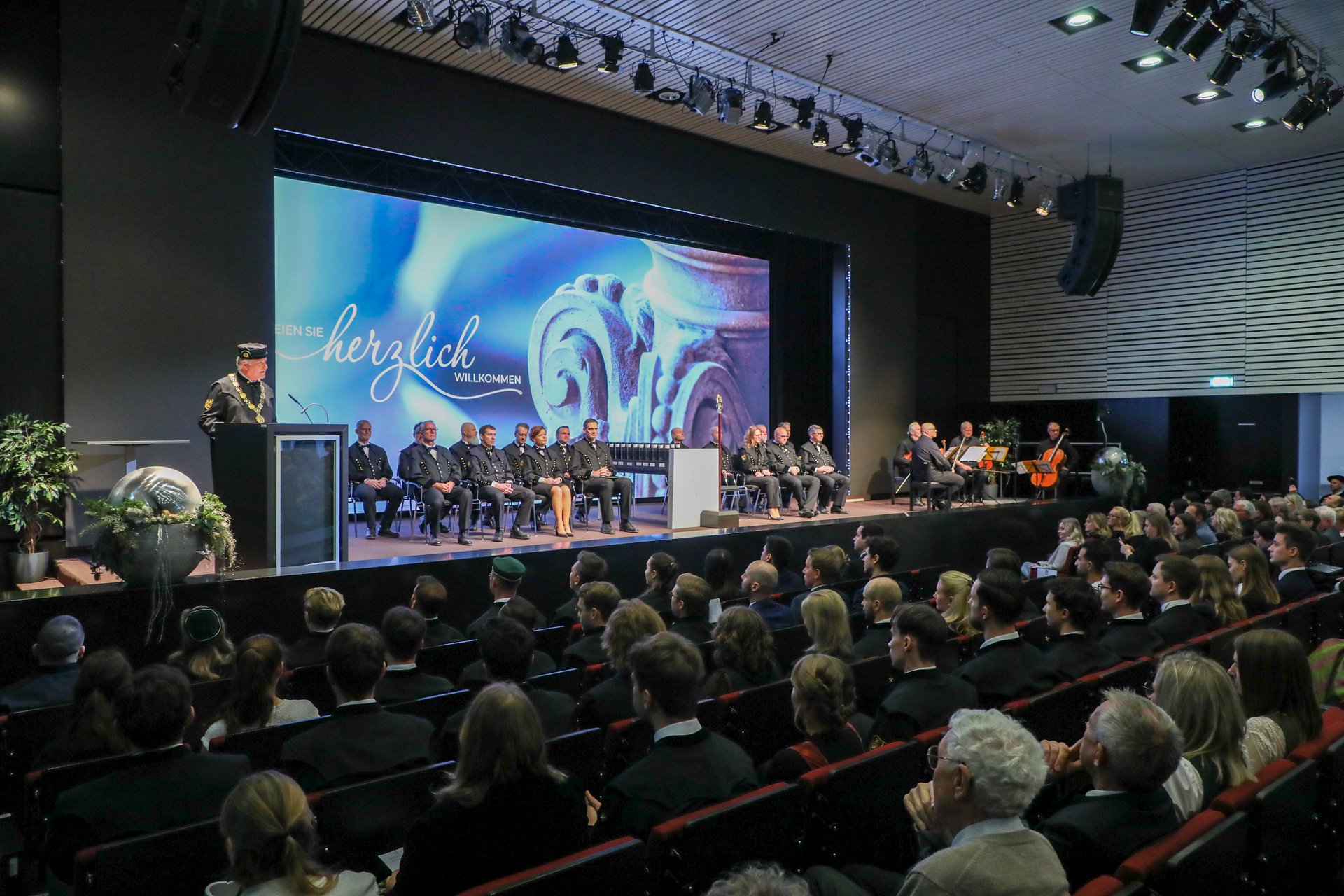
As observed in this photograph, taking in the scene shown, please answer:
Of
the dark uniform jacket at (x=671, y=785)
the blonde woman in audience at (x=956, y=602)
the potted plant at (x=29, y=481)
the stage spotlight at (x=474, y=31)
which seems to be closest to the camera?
the dark uniform jacket at (x=671, y=785)

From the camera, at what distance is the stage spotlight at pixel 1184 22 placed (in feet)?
20.1

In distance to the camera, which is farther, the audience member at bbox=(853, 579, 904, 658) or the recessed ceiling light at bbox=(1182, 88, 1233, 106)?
the recessed ceiling light at bbox=(1182, 88, 1233, 106)

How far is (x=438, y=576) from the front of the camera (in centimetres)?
548

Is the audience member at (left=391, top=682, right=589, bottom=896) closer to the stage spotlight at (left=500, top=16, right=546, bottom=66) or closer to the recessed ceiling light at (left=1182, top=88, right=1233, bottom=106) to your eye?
the stage spotlight at (left=500, top=16, right=546, bottom=66)

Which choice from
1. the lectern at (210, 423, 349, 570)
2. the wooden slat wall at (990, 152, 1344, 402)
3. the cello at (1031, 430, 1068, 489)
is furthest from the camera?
the cello at (1031, 430, 1068, 489)

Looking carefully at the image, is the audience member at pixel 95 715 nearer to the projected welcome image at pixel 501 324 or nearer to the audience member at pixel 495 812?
the audience member at pixel 495 812

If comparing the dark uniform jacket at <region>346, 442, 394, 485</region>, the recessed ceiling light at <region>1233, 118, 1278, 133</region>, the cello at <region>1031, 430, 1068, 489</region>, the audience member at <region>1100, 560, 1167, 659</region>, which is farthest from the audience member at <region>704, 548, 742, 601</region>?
the recessed ceiling light at <region>1233, 118, 1278, 133</region>

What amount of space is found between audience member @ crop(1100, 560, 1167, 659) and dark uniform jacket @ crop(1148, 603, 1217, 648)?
0.12 m

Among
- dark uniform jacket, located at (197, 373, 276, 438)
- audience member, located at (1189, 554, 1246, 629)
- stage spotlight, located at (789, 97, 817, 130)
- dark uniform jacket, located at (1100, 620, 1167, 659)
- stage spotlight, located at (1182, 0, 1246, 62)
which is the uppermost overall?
stage spotlight, located at (789, 97, 817, 130)

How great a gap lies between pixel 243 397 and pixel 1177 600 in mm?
5247

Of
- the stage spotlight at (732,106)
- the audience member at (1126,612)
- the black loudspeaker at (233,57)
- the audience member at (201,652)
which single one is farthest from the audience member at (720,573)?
the stage spotlight at (732,106)

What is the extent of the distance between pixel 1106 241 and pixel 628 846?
10021 mm

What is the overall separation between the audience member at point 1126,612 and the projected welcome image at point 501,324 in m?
7.07

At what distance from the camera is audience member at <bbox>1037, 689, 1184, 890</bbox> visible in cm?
192
